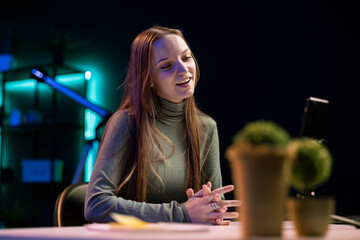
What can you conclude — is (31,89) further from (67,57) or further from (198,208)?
(198,208)

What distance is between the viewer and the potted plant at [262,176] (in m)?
0.63

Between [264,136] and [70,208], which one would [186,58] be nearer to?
[70,208]

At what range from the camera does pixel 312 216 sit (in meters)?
0.66

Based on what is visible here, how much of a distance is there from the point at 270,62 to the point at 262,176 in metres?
3.02

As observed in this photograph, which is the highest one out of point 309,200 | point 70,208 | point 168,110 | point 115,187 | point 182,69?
point 182,69

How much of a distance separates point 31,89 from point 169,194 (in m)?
3.52

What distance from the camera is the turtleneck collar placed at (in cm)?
171

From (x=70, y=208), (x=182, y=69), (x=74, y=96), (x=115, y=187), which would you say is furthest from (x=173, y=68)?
(x=74, y=96)

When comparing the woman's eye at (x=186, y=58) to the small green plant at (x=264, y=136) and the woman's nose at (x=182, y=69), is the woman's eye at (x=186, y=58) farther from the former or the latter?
the small green plant at (x=264, y=136)

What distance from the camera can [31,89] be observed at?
4.73 m

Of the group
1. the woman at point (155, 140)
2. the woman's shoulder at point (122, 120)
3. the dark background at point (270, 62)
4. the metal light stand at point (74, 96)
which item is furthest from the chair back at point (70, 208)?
the dark background at point (270, 62)

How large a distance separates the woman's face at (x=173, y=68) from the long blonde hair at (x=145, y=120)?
33mm

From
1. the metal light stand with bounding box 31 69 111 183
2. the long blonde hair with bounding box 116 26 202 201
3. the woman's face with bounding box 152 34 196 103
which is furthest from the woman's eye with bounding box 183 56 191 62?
the metal light stand with bounding box 31 69 111 183

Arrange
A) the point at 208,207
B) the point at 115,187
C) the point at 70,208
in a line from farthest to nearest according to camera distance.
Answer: the point at 70,208, the point at 115,187, the point at 208,207
